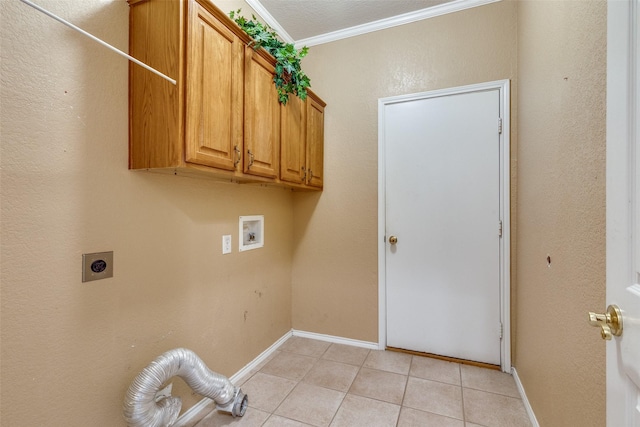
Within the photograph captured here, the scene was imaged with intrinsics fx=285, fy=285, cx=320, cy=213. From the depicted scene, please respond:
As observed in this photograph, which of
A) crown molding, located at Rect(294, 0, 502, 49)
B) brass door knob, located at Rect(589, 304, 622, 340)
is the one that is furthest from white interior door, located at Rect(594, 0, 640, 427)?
crown molding, located at Rect(294, 0, 502, 49)

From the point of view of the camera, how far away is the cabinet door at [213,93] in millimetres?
1280

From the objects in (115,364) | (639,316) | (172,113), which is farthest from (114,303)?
(639,316)

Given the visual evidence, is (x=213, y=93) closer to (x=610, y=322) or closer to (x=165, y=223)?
(x=165, y=223)

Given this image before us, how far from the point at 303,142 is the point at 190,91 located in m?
1.14

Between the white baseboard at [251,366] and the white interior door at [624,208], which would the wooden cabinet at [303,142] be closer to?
the white baseboard at [251,366]

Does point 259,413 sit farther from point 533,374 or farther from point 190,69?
point 190,69

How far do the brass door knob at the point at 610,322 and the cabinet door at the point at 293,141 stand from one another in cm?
172

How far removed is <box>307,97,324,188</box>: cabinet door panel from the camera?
7.90 ft

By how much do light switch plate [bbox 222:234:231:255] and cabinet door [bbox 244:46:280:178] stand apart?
0.51 metres

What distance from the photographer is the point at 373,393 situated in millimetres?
1914

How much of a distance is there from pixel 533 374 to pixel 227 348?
6.22ft

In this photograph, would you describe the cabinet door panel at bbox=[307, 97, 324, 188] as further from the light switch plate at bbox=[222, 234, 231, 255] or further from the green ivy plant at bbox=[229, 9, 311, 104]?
the light switch plate at bbox=[222, 234, 231, 255]

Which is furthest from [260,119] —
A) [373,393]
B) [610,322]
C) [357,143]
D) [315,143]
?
[373,393]

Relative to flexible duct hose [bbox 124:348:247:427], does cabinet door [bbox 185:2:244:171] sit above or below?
above
